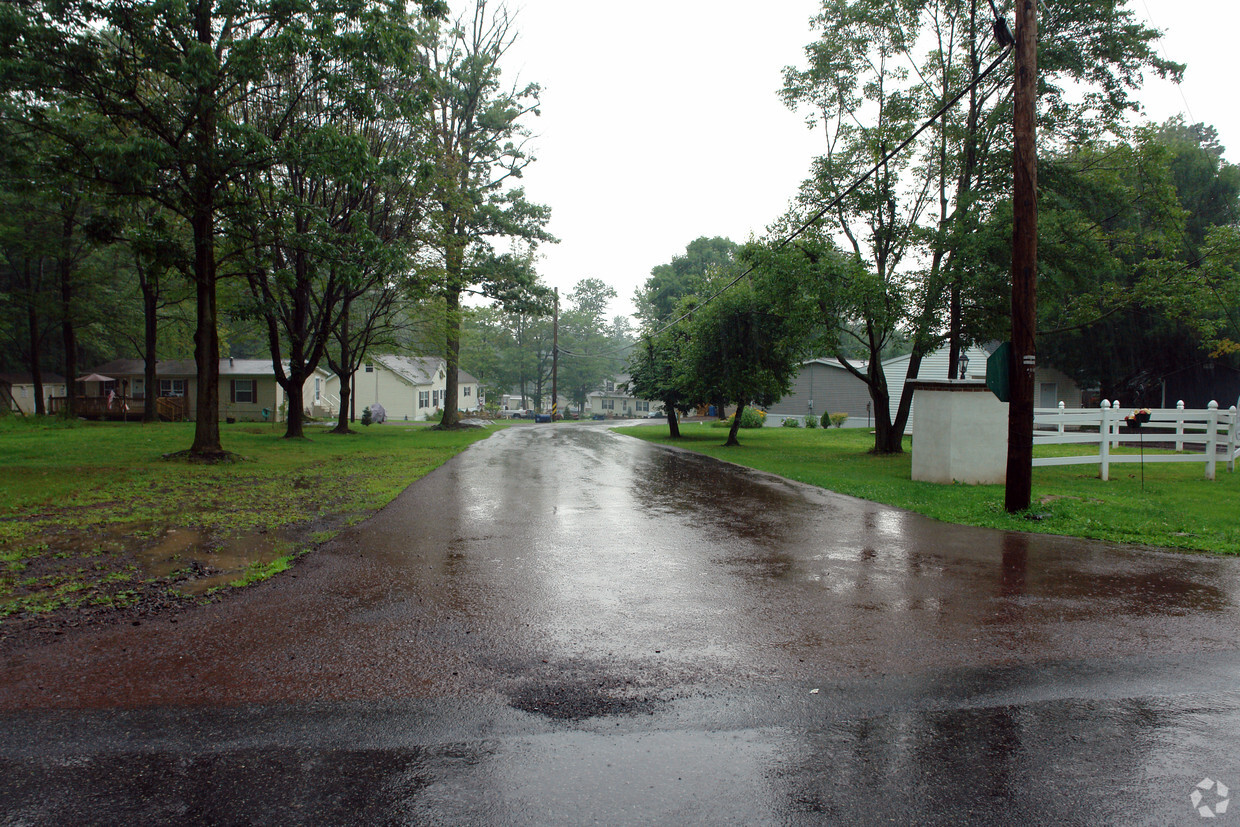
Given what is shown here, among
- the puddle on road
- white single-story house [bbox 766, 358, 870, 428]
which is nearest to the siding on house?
white single-story house [bbox 766, 358, 870, 428]

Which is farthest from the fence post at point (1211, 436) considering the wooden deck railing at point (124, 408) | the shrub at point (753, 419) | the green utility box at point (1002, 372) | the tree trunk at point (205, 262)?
the wooden deck railing at point (124, 408)

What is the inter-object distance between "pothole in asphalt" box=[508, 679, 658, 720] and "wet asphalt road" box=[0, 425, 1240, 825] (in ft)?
0.07

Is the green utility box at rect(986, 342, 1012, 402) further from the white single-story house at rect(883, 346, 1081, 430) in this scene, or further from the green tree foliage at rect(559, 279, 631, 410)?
the green tree foliage at rect(559, 279, 631, 410)

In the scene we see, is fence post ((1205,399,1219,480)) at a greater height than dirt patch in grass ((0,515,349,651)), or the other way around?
fence post ((1205,399,1219,480))

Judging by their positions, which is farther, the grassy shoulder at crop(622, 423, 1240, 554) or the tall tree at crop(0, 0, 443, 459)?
the tall tree at crop(0, 0, 443, 459)

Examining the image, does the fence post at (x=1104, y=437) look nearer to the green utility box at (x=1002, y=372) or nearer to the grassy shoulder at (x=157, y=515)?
the green utility box at (x=1002, y=372)

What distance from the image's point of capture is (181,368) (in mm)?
39688

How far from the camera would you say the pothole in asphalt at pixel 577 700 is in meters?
3.77

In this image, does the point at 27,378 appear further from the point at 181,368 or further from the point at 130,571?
the point at 130,571

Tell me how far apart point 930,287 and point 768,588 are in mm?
14881

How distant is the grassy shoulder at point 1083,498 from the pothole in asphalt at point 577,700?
7141mm

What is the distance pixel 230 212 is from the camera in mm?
16078

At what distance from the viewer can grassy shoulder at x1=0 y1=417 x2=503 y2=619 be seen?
6.00 m

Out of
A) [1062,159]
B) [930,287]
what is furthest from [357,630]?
[1062,159]
